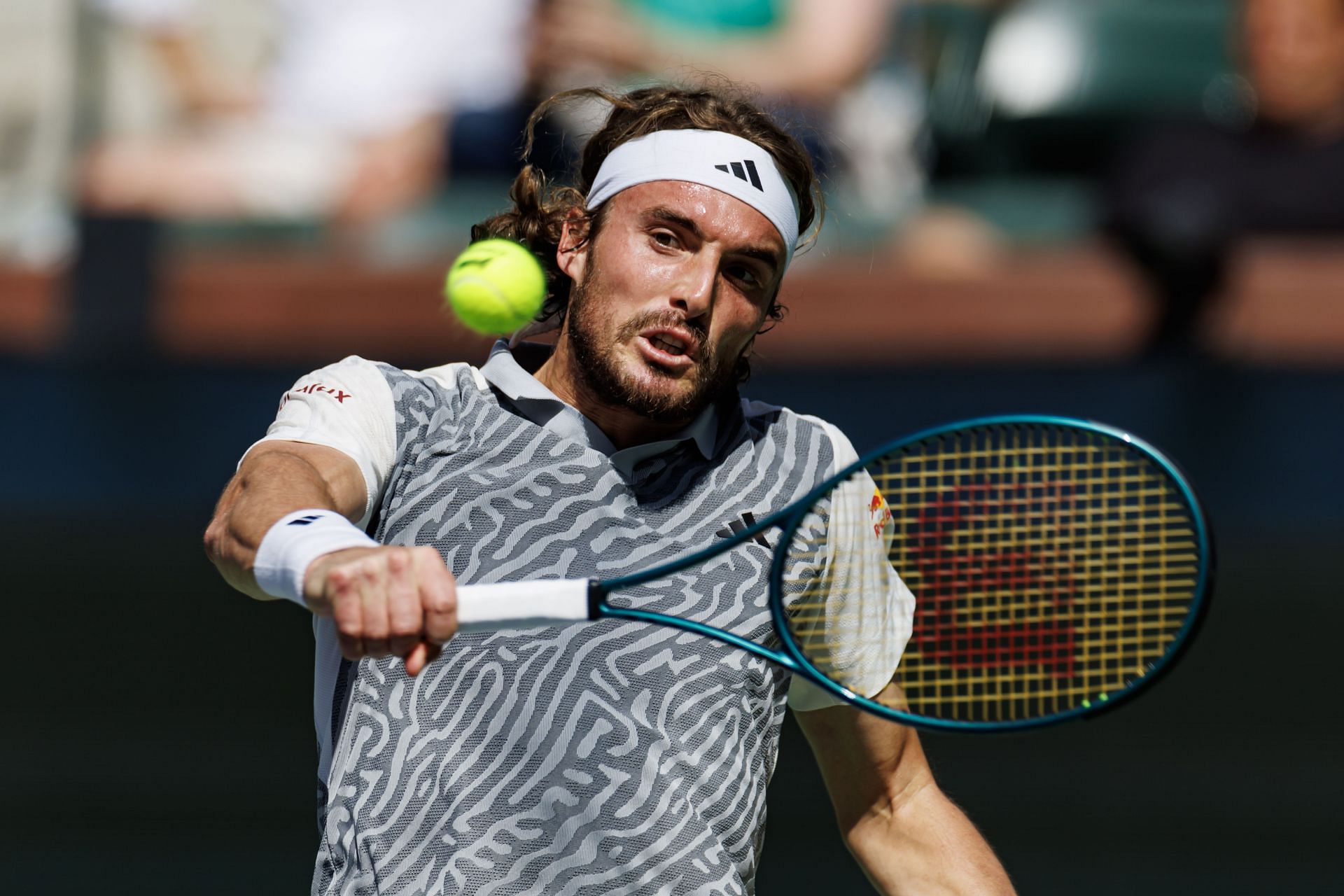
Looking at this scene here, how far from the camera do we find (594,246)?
2305 mm

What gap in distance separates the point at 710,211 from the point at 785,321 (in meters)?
2.72

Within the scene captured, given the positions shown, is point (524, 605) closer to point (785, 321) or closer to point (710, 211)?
point (710, 211)

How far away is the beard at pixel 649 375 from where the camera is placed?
216cm

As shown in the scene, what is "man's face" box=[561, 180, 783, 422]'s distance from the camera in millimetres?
2166

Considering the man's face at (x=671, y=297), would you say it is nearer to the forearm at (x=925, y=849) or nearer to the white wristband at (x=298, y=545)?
the white wristband at (x=298, y=545)

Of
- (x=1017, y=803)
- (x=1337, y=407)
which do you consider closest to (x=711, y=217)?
(x=1337, y=407)

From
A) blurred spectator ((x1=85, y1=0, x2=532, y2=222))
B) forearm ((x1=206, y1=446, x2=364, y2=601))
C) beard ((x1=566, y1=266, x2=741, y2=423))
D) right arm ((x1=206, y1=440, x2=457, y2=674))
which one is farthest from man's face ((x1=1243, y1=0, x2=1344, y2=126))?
right arm ((x1=206, y1=440, x2=457, y2=674))

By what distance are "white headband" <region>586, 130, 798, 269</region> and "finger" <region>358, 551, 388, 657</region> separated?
0.76m

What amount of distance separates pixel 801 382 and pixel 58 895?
3.02m

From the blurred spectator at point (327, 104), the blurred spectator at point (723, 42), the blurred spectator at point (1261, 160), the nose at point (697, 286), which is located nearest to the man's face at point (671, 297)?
the nose at point (697, 286)

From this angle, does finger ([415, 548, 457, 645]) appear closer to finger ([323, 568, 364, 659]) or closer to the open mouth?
finger ([323, 568, 364, 659])

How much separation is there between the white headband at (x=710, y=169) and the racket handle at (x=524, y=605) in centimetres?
59

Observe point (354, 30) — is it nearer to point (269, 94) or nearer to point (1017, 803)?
point (269, 94)

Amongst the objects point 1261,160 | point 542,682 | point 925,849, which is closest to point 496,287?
point 542,682
